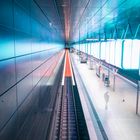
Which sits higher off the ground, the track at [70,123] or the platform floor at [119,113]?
the platform floor at [119,113]

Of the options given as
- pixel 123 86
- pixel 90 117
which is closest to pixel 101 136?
pixel 90 117

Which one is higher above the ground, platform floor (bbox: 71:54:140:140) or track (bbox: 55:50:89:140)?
platform floor (bbox: 71:54:140:140)

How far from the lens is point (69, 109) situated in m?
12.6

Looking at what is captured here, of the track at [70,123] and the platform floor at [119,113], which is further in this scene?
the track at [70,123]

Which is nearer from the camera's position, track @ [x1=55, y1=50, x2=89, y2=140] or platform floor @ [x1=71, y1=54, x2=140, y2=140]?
platform floor @ [x1=71, y1=54, x2=140, y2=140]

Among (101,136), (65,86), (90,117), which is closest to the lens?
(101,136)

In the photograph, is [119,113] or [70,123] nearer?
[119,113]

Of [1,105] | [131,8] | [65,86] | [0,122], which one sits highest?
[131,8]

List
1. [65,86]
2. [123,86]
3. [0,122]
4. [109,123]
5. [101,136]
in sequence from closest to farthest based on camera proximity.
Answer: [0,122] < [101,136] < [109,123] < [123,86] < [65,86]

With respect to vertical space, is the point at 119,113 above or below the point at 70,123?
above

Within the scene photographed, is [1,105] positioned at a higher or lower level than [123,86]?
higher

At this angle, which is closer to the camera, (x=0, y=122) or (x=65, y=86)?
(x=0, y=122)

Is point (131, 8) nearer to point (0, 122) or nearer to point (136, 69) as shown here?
point (136, 69)

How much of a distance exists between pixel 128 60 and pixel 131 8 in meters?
1.74
